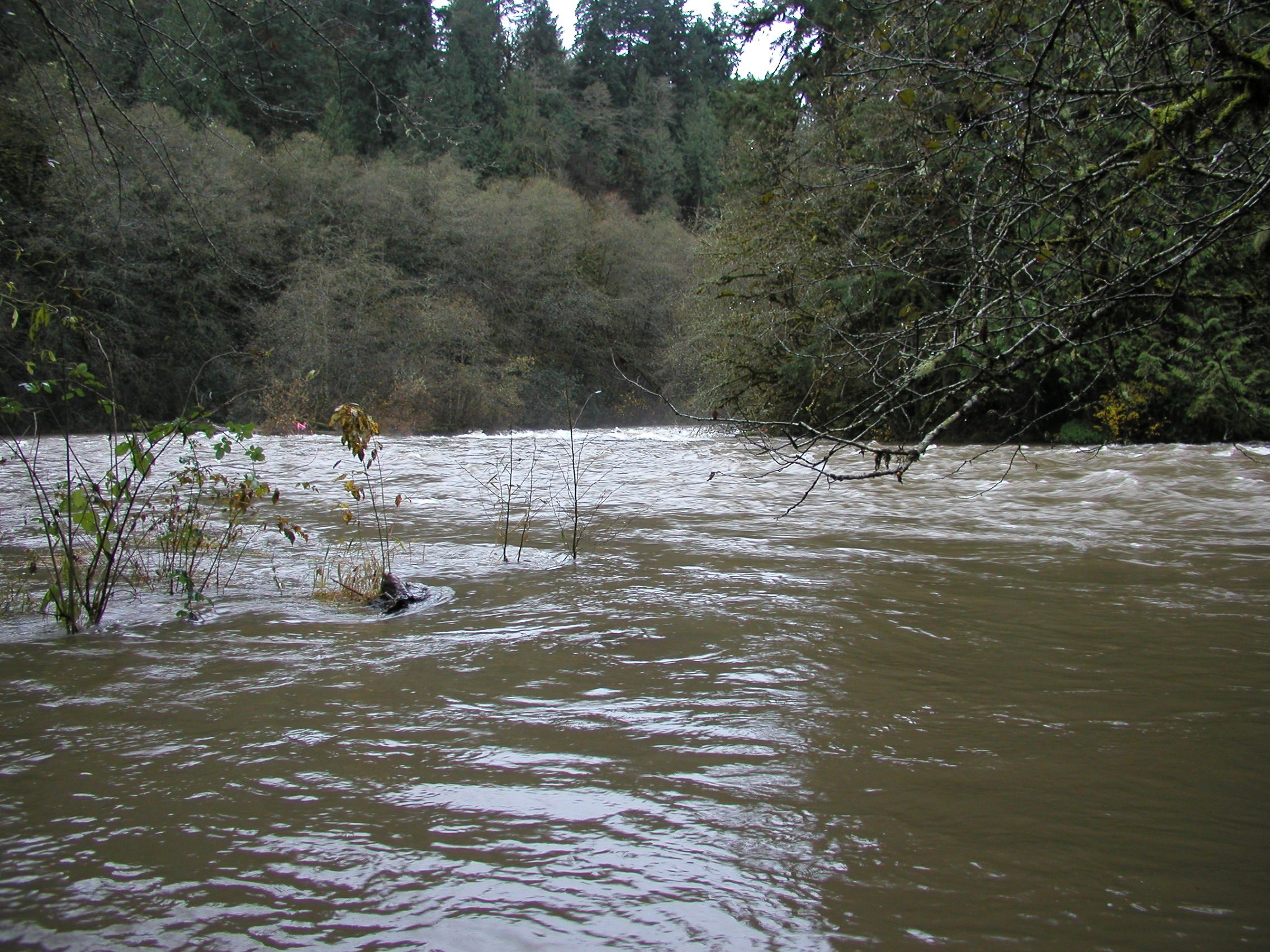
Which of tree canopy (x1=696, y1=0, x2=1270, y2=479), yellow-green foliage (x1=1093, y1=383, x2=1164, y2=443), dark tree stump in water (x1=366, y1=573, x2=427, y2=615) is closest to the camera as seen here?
tree canopy (x1=696, y1=0, x2=1270, y2=479)

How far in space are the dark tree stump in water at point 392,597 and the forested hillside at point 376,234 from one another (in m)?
3.48

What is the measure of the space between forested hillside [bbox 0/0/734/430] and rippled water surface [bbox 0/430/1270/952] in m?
4.11

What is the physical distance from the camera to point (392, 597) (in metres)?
5.88

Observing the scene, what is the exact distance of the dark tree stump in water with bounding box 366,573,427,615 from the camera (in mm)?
5797

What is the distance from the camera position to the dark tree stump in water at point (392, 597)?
19.0 feet

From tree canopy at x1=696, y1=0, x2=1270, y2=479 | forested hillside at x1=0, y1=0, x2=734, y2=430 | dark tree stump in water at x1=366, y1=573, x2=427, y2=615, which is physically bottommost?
dark tree stump in water at x1=366, y1=573, x2=427, y2=615

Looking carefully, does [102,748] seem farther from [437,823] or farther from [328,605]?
[328,605]

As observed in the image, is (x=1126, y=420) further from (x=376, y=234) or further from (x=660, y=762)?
(x=376, y=234)

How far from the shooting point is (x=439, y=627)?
539 cm

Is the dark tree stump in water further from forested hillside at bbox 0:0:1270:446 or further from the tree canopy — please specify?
the tree canopy

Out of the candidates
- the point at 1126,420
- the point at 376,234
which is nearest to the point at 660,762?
the point at 1126,420

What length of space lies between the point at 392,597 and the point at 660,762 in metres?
2.90

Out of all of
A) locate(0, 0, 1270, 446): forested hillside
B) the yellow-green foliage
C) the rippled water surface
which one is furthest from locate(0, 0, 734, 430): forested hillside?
the yellow-green foliage

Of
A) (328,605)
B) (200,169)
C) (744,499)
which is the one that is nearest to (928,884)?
(328,605)
